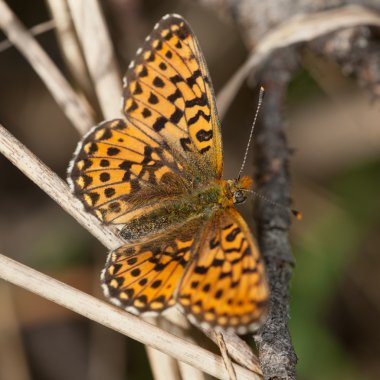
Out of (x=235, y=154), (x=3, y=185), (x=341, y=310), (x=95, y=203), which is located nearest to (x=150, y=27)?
(x=235, y=154)

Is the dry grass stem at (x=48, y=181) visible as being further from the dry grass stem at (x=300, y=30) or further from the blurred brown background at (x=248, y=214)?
the blurred brown background at (x=248, y=214)

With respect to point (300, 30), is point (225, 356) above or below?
below

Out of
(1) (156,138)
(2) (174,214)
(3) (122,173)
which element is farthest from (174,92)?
(2) (174,214)

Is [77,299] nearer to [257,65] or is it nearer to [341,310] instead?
[257,65]

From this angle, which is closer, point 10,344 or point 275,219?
point 275,219

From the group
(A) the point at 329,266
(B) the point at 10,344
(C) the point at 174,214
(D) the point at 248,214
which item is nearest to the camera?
(C) the point at 174,214

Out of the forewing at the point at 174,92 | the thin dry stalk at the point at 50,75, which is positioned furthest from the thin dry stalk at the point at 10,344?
the forewing at the point at 174,92

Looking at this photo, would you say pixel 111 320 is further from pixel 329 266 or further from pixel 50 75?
pixel 329 266

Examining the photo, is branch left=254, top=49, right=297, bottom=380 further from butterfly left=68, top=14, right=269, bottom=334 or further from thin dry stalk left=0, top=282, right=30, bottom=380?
thin dry stalk left=0, top=282, right=30, bottom=380

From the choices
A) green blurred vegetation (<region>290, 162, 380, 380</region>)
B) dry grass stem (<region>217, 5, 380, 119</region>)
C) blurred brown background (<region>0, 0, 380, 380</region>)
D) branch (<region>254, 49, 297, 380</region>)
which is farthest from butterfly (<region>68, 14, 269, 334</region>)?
green blurred vegetation (<region>290, 162, 380, 380</region>)
